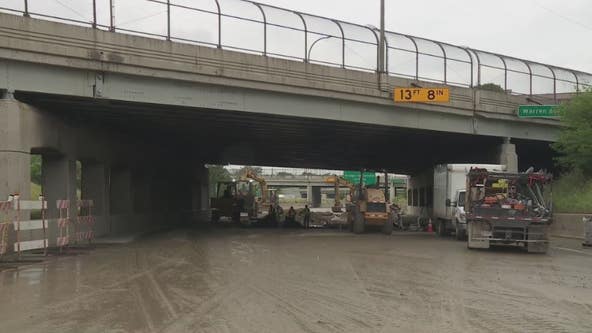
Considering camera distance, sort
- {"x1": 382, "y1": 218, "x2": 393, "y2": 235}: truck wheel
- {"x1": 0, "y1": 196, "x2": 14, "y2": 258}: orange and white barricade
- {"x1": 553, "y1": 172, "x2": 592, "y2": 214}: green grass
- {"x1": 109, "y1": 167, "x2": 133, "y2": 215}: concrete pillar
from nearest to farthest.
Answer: {"x1": 0, "y1": 196, "x2": 14, "y2": 258}: orange and white barricade
{"x1": 553, "y1": 172, "x2": 592, "y2": 214}: green grass
{"x1": 382, "y1": 218, "x2": 393, "y2": 235}: truck wheel
{"x1": 109, "y1": 167, "x2": 133, "y2": 215}: concrete pillar

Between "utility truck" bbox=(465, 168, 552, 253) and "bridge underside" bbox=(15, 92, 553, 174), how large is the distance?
8831 millimetres

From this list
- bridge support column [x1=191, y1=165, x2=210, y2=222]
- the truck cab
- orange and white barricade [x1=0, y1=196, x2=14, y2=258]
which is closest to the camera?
orange and white barricade [x1=0, y1=196, x2=14, y2=258]

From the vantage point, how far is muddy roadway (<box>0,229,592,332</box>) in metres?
8.09

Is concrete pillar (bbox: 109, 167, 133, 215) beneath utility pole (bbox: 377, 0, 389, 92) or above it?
beneath

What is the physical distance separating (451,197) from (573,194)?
28.0ft

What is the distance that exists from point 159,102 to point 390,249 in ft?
32.2

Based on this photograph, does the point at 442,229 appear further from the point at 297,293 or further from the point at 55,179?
the point at 297,293

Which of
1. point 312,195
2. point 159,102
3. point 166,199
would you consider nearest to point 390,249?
point 159,102

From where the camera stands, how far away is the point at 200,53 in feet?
74.3

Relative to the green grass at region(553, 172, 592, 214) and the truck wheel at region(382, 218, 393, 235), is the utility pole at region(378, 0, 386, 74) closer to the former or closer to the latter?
the truck wheel at region(382, 218, 393, 235)

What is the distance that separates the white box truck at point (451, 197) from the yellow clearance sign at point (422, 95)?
10.5 ft

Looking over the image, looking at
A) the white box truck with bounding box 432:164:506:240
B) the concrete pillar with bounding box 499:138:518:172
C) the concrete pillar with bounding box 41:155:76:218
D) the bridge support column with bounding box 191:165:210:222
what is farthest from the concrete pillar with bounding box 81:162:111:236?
the bridge support column with bounding box 191:165:210:222

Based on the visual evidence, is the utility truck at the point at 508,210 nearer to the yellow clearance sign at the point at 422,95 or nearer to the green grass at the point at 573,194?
the yellow clearance sign at the point at 422,95

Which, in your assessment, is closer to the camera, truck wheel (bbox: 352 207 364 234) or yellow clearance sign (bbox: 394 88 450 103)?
yellow clearance sign (bbox: 394 88 450 103)
